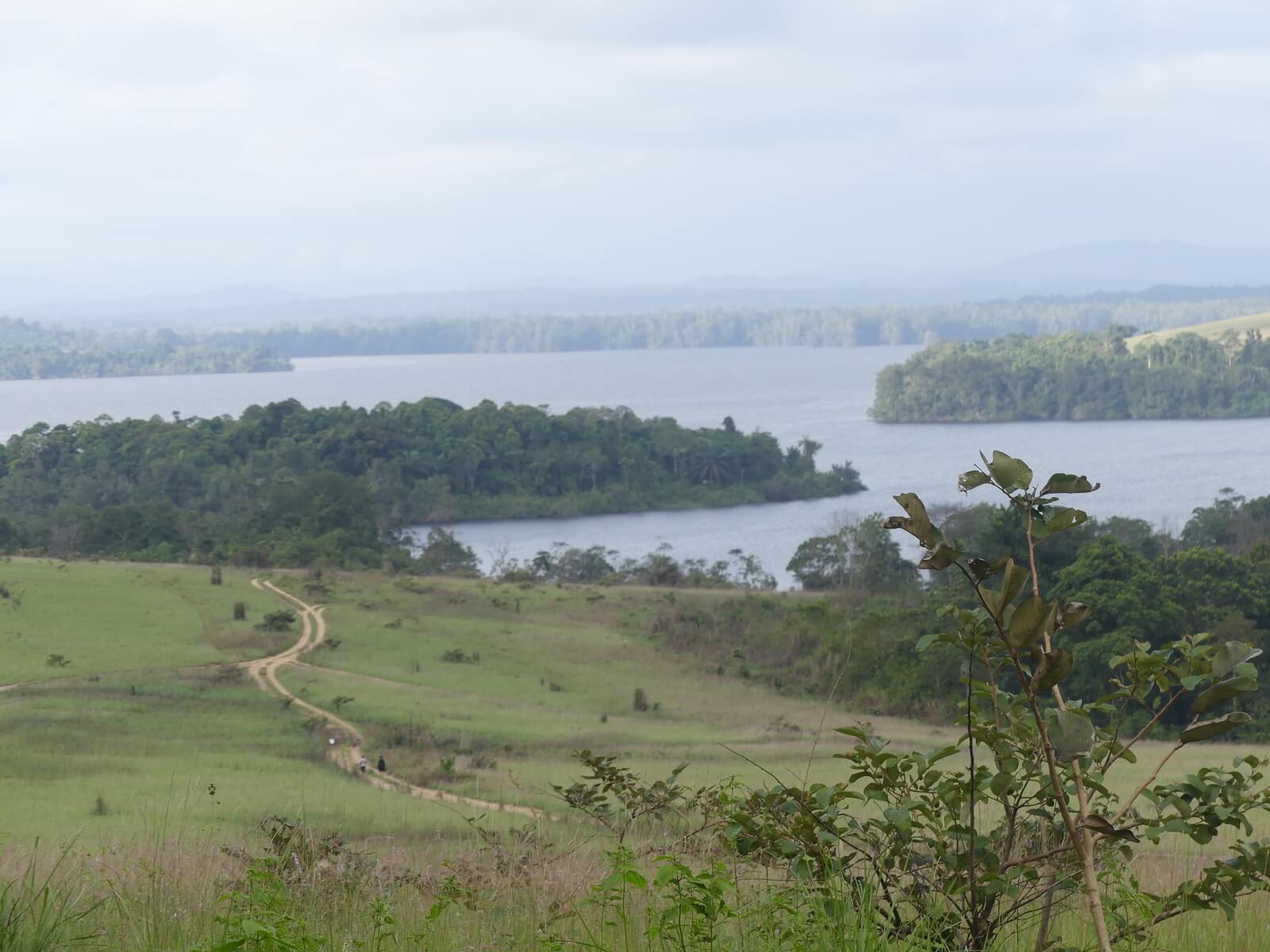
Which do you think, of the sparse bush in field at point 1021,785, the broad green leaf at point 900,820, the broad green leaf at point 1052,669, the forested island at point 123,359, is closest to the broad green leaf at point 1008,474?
the sparse bush in field at point 1021,785

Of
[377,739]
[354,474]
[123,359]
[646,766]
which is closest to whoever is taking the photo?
[646,766]

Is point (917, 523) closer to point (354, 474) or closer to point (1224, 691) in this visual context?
point (1224, 691)

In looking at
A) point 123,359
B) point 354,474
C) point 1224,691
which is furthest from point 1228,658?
point 123,359

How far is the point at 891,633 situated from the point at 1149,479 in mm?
49222

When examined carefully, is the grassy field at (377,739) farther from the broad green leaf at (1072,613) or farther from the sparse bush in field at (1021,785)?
the broad green leaf at (1072,613)

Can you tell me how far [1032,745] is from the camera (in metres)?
2.49

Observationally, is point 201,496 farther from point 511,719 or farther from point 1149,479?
point 1149,479

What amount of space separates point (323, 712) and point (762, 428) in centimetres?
8121

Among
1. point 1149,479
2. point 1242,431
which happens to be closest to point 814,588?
point 1149,479

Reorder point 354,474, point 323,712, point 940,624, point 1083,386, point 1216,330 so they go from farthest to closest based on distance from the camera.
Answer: point 1216,330, point 1083,386, point 354,474, point 323,712, point 940,624

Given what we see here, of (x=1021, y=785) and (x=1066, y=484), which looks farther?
(x=1021, y=785)

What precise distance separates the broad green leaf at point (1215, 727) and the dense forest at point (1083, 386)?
103 m

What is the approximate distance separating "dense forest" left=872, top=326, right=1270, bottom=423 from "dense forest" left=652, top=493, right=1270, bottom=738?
6789 centimetres

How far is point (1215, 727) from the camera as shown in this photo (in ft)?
7.40
